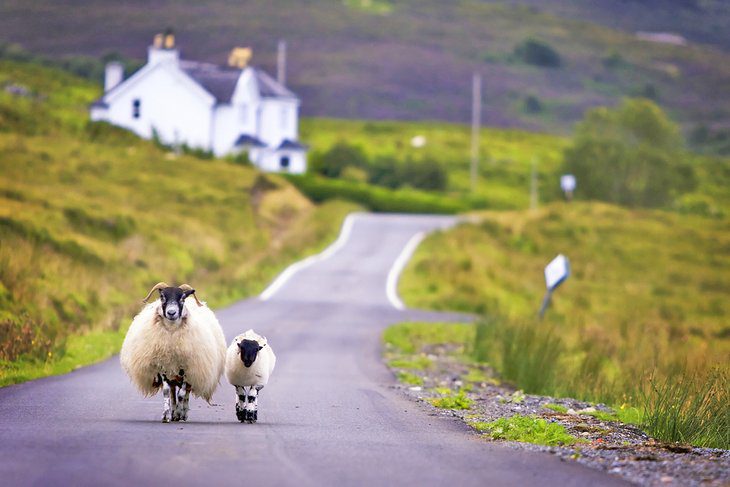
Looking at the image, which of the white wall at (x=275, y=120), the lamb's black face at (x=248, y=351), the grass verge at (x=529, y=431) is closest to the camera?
the grass verge at (x=529, y=431)

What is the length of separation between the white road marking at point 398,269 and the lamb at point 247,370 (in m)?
23.6

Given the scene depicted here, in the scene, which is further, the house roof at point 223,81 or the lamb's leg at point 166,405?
the house roof at point 223,81

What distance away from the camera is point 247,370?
45.0 ft

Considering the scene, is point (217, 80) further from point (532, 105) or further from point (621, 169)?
point (532, 105)

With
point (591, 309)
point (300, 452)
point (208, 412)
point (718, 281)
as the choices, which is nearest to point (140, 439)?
point (300, 452)

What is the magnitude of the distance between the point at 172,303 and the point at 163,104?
72790mm

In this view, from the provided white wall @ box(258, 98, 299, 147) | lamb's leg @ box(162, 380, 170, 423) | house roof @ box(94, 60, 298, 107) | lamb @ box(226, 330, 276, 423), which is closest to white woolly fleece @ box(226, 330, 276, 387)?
lamb @ box(226, 330, 276, 423)

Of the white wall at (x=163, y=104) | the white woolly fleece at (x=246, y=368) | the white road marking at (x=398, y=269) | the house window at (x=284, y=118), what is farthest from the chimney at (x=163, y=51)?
the white woolly fleece at (x=246, y=368)

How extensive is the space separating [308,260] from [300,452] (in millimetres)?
39441

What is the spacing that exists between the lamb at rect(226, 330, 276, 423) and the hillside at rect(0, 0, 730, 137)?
3940 inches

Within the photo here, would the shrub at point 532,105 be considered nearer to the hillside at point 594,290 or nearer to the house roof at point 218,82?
the house roof at point 218,82

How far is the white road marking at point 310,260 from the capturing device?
40.0m

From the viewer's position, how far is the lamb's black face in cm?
1347

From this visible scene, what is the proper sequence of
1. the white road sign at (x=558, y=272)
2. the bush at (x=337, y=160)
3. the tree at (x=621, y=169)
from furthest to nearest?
the tree at (x=621, y=169) → the bush at (x=337, y=160) → the white road sign at (x=558, y=272)
